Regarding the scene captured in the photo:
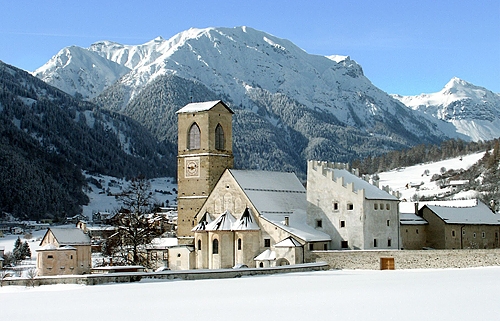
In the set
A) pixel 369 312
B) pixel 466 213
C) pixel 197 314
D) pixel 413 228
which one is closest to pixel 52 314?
pixel 197 314

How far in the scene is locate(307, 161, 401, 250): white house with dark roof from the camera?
230ft

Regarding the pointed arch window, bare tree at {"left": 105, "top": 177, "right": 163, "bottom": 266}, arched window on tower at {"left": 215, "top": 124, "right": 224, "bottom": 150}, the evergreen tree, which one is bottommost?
the evergreen tree

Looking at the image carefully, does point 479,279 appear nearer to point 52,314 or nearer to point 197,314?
point 197,314

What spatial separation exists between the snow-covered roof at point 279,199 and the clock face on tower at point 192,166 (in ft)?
16.0

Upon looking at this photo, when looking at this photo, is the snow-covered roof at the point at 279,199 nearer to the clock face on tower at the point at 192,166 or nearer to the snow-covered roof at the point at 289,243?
the snow-covered roof at the point at 289,243

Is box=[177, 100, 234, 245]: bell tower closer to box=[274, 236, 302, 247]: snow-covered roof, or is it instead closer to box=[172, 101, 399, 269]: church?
box=[172, 101, 399, 269]: church

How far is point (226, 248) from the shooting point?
72.1 metres

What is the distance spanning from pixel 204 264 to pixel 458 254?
22.2m

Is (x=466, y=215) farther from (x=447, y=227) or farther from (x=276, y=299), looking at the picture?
(x=276, y=299)

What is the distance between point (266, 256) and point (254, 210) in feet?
16.7

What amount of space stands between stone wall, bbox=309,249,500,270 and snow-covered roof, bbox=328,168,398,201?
252 inches

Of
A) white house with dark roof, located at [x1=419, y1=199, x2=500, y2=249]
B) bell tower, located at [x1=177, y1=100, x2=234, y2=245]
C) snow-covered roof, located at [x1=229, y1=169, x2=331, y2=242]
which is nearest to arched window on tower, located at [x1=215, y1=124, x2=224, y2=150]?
Answer: bell tower, located at [x1=177, y1=100, x2=234, y2=245]

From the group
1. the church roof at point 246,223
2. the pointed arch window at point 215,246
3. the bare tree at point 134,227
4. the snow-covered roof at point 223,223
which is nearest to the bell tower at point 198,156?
the snow-covered roof at point 223,223

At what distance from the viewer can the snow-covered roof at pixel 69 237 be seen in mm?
94625
